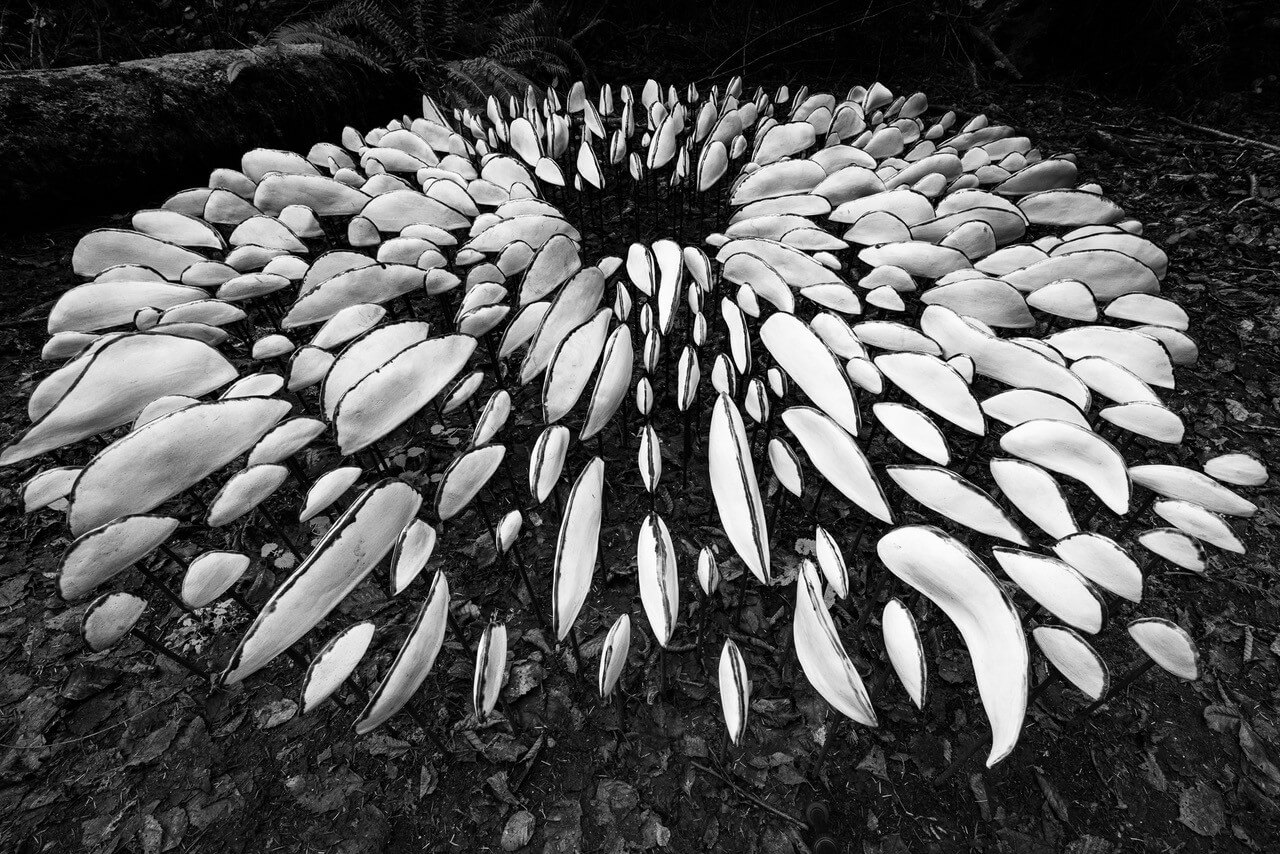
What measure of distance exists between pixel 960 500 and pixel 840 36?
299cm

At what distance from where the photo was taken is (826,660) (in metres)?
0.58

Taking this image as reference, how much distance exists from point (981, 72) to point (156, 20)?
14.0 feet

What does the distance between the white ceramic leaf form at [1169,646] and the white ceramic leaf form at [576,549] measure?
64 centimetres

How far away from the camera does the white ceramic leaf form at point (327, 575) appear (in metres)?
0.54

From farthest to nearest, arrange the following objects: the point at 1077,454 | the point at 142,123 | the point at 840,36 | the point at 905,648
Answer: the point at 840,36, the point at 142,123, the point at 1077,454, the point at 905,648

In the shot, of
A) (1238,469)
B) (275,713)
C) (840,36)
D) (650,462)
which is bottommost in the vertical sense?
(275,713)

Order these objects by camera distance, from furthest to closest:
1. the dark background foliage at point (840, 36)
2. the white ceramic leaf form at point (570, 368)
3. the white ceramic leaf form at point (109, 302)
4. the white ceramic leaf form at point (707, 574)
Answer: the dark background foliage at point (840, 36) < the white ceramic leaf form at point (109, 302) < the white ceramic leaf form at point (570, 368) < the white ceramic leaf form at point (707, 574)

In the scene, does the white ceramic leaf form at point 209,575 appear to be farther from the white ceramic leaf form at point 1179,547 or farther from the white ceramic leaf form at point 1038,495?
the white ceramic leaf form at point 1179,547

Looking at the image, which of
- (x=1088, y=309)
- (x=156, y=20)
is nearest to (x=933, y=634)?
(x=1088, y=309)

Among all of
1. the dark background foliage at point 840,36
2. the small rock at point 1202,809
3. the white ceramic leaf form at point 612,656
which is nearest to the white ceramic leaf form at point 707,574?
the white ceramic leaf form at point 612,656

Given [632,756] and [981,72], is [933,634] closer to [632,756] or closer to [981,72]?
[632,756]

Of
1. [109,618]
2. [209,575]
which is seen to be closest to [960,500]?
[209,575]

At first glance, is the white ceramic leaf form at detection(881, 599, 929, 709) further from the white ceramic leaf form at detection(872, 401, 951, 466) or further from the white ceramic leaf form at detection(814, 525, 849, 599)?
the white ceramic leaf form at detection(872, 401, 951, 466)

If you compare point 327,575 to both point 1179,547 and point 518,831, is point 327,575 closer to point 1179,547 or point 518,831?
point 518,831
